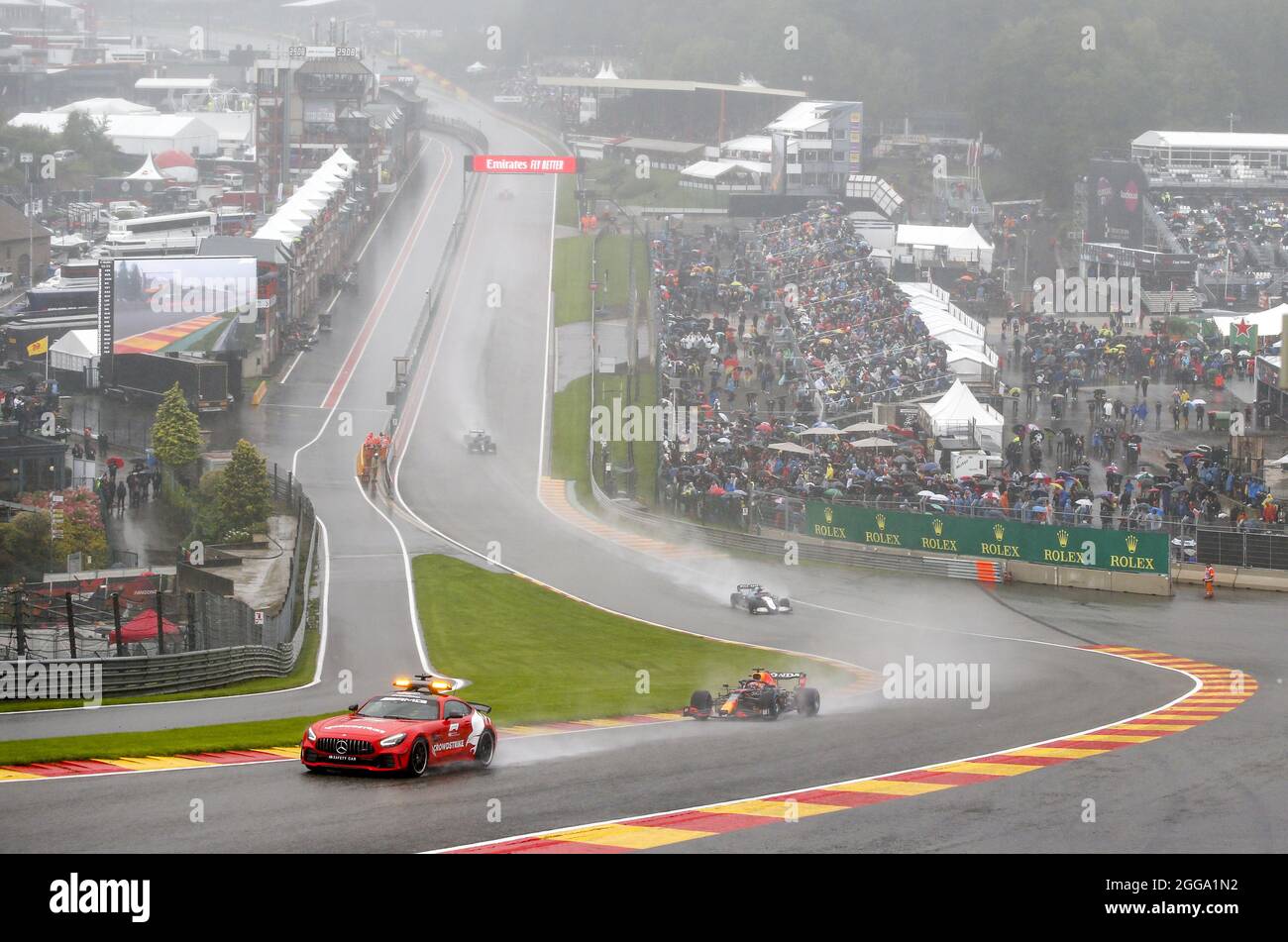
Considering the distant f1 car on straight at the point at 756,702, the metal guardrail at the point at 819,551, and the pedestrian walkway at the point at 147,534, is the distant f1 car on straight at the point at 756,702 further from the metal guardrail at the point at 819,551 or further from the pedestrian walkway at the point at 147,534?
the pedestrian walkway at the point at 147,534

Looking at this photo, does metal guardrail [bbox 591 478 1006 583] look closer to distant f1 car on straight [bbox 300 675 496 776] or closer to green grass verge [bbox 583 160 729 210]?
distant f1 car on straight [bbox 300 675 496 776]

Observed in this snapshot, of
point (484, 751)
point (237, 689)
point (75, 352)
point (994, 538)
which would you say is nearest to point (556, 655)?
point (237, 689)

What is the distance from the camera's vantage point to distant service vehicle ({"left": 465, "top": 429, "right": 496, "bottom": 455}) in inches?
2579

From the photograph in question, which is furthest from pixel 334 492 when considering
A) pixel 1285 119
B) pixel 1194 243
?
pixel 1285 119

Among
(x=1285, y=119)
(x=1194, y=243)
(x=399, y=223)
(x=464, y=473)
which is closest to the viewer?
(x=464, y=473)

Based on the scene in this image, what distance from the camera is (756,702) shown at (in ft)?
94.8

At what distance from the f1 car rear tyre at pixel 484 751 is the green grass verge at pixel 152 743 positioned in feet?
10.8

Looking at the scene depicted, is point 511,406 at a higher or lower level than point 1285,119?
lower

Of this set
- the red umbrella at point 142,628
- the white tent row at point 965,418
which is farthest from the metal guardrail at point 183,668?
the white tent row at point 965,418

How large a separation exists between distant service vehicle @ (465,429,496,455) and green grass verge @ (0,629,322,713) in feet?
86.5

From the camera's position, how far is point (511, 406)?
236 ft

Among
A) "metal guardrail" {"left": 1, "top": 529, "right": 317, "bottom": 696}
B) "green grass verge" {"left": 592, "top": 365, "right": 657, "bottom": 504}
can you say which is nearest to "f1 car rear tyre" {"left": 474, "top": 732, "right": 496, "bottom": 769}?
"metal guardrail" {"left": 1, "top": 529, "right": 317, "bottom": 696}
